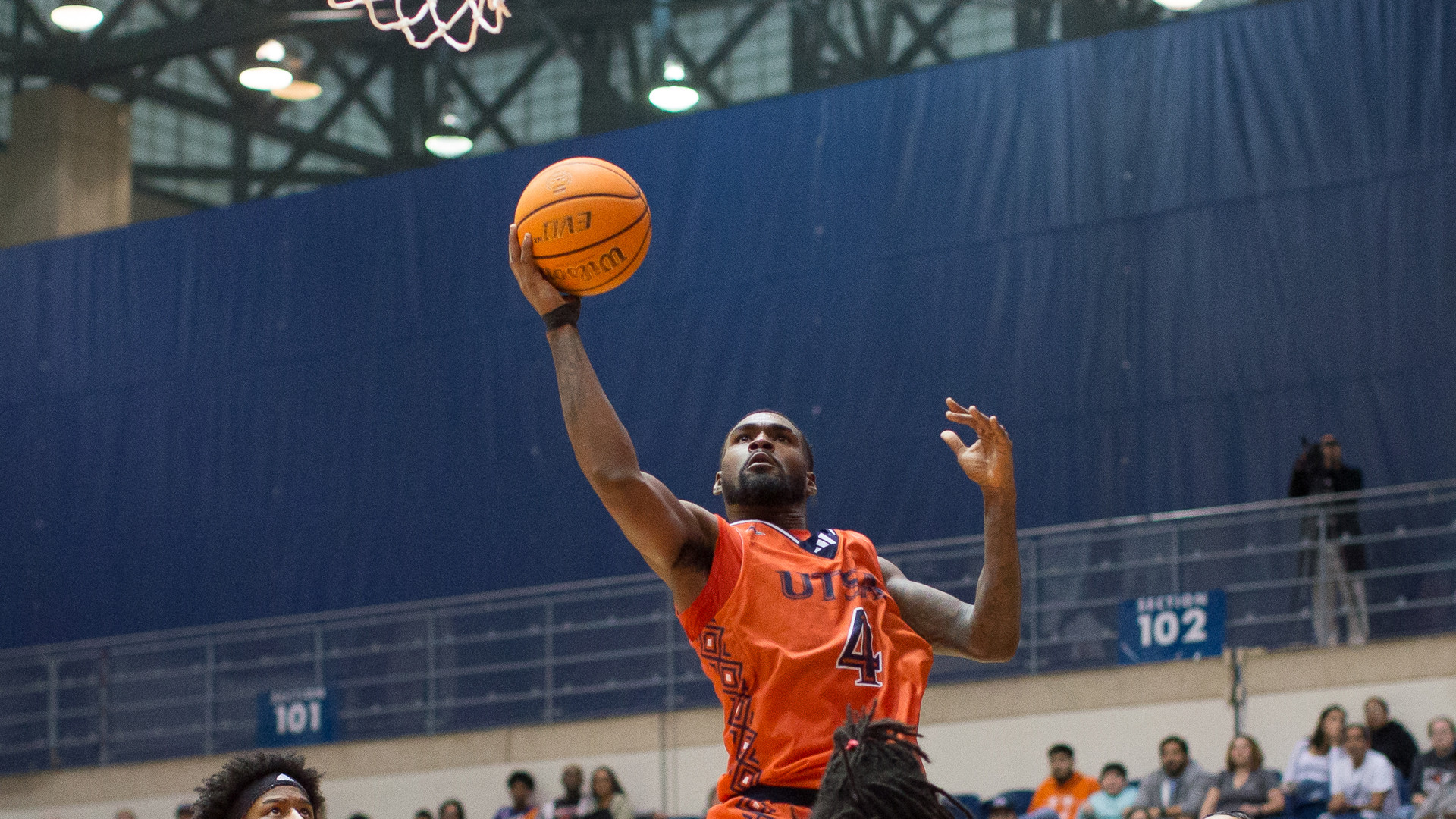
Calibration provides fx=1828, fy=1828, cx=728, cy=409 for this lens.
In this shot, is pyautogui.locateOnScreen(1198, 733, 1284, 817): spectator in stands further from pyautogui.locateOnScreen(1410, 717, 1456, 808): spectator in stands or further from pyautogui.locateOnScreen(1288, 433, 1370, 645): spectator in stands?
pyautogui.locateOnScreen(1288, 433, 1370, 645): spectator in stands

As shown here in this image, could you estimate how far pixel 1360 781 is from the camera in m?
13.3

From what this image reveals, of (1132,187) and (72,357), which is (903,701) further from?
(72,357)

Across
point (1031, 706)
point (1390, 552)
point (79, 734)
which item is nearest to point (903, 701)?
point (1031, 706)

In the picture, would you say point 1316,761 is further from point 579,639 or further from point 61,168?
point 61,168

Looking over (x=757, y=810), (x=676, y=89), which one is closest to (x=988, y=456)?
(x=757, y=810)

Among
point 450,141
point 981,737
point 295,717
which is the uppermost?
point 450,141

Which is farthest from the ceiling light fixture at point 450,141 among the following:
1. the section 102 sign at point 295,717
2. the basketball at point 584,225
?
the basketball at point 584,225

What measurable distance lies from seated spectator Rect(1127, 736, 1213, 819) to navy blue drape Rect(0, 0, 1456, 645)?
3638 millimetres

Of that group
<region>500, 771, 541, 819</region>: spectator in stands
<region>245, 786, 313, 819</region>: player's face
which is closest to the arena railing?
<region>500, 771, 541, 819</region>: spectator in stands

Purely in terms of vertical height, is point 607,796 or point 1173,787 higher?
point 607,796

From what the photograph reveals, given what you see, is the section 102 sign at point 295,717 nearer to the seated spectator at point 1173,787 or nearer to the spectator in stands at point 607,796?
the spectator in stands at point 607,796

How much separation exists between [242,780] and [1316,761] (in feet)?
36.4

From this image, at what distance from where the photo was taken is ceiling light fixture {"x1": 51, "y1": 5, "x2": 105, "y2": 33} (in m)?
22.8

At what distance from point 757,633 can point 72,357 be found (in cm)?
2000
